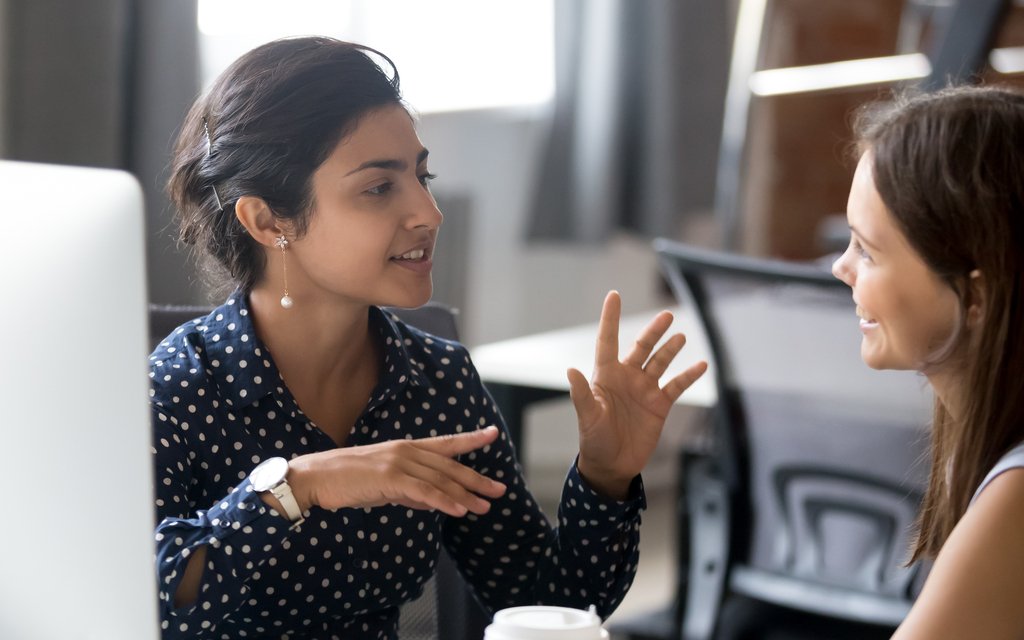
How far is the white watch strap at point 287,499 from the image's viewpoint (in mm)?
925

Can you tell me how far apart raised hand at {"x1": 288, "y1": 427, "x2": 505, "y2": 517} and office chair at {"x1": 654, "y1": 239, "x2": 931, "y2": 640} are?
0.87 metres

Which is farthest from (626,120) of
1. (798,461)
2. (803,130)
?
(798,461)

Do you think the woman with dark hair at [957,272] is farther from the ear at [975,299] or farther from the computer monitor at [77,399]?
the computer monitor at [77,399]

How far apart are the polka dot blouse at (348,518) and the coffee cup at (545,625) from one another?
29 centimetres

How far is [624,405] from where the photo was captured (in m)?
1.12

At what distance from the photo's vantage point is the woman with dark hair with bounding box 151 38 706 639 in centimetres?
110

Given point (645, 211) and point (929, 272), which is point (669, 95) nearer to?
point (645, 211)

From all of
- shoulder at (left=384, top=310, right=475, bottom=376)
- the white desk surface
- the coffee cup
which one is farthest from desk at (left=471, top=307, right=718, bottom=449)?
the coffee cup

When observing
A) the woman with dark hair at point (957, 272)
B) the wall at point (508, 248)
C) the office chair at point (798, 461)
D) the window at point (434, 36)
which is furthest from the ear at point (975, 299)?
the wall at point (508, 248)

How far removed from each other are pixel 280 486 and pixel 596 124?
Answer: 271 centimetres

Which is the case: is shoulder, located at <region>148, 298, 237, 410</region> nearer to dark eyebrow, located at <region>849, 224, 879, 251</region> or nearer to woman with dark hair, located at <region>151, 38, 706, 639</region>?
woman with dark hair, located at <region>151, 38, 706, 639</region>

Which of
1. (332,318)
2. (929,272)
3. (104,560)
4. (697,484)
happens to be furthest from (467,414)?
(697,484)

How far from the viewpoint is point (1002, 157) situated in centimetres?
94

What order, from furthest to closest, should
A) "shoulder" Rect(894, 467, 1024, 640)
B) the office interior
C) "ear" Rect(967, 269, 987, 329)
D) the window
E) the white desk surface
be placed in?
the window
the office interior
the white desk surface
"ear" Rect(967, 269, 987, 329)
"shoulder" Rect(894, 467, 1024, 640)
